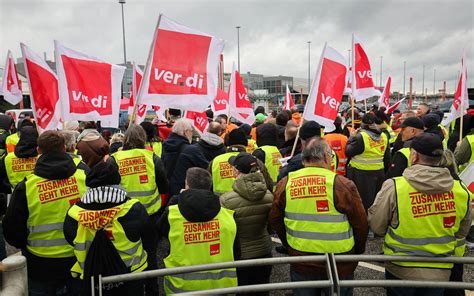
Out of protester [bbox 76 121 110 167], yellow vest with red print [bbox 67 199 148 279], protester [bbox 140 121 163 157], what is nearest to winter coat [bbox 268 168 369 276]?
yellow vest with red print [bbox 67 199 148 279]

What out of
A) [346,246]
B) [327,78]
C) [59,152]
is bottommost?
[346,246]

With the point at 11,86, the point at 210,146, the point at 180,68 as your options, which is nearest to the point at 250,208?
the point at 210,146

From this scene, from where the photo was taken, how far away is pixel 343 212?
9.38ft

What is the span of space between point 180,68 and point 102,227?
266 cm

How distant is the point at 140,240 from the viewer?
306 centimetres

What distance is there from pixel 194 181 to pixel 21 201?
4.70 feet

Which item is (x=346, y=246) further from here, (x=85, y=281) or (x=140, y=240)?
(x=85, y=281)

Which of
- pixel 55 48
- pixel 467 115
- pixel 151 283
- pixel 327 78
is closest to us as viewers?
pixel 151 283

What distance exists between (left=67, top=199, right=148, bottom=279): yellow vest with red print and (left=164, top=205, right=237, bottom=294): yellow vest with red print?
0.32m

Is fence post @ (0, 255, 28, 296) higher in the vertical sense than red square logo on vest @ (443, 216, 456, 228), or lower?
lower

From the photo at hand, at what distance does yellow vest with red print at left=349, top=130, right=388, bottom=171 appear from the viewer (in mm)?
5965

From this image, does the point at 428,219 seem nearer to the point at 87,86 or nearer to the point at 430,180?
the point at 430,180

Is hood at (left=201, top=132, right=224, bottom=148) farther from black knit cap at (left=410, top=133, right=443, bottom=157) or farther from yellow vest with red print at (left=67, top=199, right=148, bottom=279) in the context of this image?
black knit cap at (left=410, top=133, right=443, bottom=157)

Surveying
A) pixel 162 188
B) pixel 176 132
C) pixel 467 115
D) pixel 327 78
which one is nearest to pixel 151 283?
pixel 162 188
